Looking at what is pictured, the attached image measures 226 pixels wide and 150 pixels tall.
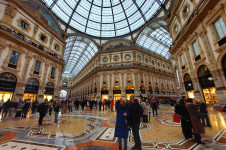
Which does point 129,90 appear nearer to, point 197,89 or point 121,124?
point 197,89

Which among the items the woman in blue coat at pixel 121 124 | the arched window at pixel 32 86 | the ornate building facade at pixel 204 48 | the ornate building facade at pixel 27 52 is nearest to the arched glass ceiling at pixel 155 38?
the ornate building facade at pixel 204 48

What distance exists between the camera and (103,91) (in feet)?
86.2

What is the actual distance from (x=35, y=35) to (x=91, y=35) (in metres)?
15.6

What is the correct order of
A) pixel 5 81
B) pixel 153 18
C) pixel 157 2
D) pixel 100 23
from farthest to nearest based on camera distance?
pixel 100 23 → pixel 153 18 → pixel 157 2 → pixel 5 81

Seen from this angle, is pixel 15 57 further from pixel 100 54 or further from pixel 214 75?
pixel 214 75

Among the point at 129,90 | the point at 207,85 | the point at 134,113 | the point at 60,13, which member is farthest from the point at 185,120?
the point at 60,13

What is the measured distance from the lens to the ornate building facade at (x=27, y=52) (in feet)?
40.6

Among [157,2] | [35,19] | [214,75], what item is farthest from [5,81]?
[157,2]

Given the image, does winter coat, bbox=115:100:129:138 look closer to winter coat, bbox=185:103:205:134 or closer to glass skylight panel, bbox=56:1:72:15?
winter coat, bbox=185:103:205:134

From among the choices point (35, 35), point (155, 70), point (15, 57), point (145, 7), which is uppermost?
point (145, 7)

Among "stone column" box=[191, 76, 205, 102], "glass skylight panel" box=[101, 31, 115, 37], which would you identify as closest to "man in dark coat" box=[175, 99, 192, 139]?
"stone column" box=[191, 76, 205, 102]

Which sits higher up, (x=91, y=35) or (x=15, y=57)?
(x=91, y=35)

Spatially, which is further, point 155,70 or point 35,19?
point 155,70

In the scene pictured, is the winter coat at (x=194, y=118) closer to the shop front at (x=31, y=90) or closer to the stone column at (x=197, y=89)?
the stone column at (x=197, y=89)
